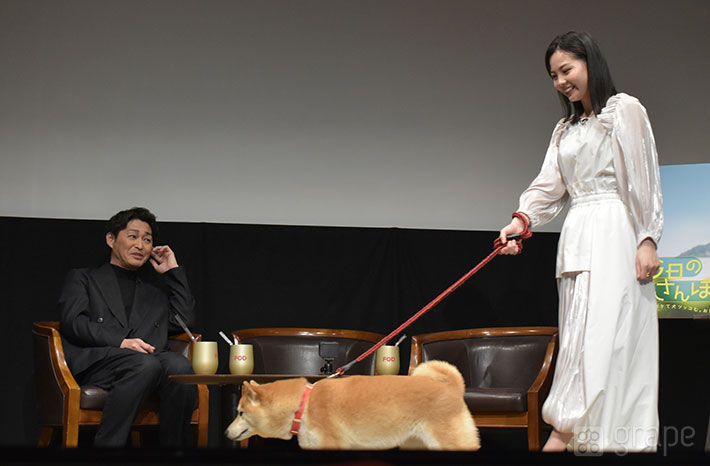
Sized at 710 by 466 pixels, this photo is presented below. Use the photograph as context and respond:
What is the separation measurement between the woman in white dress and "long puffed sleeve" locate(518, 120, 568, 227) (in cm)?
13

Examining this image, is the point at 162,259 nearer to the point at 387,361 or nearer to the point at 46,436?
the point at 46,436

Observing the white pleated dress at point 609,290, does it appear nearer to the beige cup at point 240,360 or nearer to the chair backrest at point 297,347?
the beige cup at point 240,360

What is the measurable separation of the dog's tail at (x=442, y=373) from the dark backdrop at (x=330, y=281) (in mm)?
2339

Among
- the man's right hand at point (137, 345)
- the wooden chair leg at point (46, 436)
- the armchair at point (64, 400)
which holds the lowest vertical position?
the wooden chair leg at point (46, 436)

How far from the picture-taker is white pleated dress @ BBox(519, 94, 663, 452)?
2.39 m

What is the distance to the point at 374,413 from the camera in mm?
2141

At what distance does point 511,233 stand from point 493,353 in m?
1.40

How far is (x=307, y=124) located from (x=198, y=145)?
714 mm

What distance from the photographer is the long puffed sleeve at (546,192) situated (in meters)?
2.84

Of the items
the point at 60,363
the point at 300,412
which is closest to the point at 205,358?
the point at 60,363

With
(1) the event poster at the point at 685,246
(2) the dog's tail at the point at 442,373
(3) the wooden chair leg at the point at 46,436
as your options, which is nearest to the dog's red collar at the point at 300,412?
(2) the dog's tail at the point at 442,373

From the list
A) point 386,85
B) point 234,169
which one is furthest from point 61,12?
point 386,85

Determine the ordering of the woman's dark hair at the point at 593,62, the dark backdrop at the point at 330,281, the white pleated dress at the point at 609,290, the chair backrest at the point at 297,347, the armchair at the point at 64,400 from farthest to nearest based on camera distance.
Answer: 1. the dark backdrop at the point at 330,281
2. the chair backrest at the point at 297,347
3. the armchair at the point at 64,400
4. the woman's dark hair at the point at 593,62
5. the white pleated dress at the point at 609,290

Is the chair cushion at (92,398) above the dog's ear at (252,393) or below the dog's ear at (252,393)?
below
